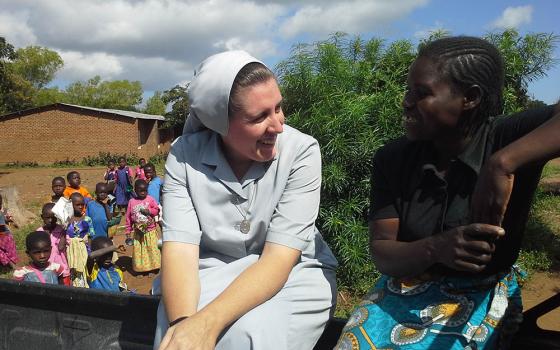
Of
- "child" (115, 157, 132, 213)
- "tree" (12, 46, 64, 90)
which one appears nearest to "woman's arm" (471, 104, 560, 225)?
"child" (115, 157, 132, 213)

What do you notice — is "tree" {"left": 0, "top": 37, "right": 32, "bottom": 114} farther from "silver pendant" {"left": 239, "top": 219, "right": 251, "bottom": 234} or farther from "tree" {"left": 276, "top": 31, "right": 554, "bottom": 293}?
"silver pendant" {"left": 239, "top": 219, "right": 251, "bottom": 234}

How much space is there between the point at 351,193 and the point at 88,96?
67.3 metres

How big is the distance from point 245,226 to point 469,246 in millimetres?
794

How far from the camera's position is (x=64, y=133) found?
96.4 ft

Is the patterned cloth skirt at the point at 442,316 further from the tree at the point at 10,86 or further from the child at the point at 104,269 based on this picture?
the tree at the point at 10,86

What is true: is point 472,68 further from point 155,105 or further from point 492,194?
point 155,105

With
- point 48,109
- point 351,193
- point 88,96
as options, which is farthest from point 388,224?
point 88,96

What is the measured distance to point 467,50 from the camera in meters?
1.54

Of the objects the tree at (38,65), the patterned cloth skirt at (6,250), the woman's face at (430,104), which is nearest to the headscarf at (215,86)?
the woman's face at (430,104)

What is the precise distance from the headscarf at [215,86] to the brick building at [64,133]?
28712 millimetres

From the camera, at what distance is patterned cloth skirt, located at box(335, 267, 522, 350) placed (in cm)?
146

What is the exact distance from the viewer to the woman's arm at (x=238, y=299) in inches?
59.0

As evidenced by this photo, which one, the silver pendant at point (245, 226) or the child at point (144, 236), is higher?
the silver pendant at point (245, 226)

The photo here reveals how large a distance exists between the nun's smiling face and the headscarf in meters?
0.05
